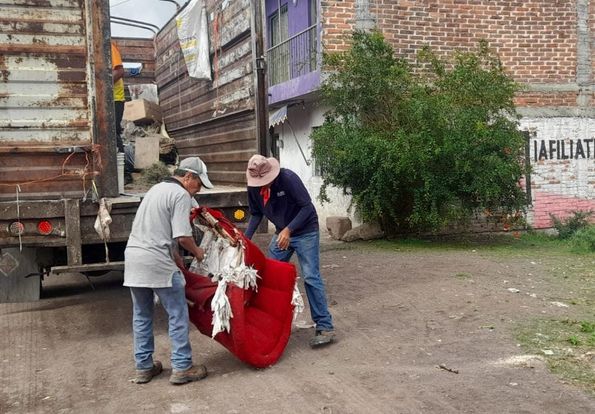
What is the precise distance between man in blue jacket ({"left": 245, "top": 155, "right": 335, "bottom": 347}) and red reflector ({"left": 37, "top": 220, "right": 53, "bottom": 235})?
63.7 inches

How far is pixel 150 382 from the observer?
4.68 metres

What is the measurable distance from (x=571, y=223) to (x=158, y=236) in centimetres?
928

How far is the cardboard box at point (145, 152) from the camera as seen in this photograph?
8070 millimetres

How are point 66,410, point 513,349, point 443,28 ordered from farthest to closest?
1. point 443,28
2. point 513,349
3. point 66,410

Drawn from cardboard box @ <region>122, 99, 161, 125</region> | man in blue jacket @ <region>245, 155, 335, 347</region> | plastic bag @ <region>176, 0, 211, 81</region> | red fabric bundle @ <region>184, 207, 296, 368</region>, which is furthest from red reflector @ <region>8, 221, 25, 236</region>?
cardboard box @ <region>122, 99, 161, 125</region>

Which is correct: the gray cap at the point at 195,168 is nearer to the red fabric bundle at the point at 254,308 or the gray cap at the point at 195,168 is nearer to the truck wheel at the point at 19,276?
the red fabric bundle at the point at 254,308

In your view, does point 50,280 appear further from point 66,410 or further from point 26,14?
point 66,410

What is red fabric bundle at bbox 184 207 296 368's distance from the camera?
468 centimetres

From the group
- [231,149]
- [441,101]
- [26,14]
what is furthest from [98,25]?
[441,101]

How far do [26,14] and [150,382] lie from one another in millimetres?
3064

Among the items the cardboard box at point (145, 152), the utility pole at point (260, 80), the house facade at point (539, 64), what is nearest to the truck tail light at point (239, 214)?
the utility pole at point (260, 80)

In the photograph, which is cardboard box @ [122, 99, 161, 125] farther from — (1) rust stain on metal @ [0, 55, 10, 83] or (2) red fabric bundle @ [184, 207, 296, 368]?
(2) red fabric bundle @ [184, 207, 296, 368]

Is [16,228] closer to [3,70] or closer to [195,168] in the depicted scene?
[3,70]

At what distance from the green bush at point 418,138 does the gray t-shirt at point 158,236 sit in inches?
215
